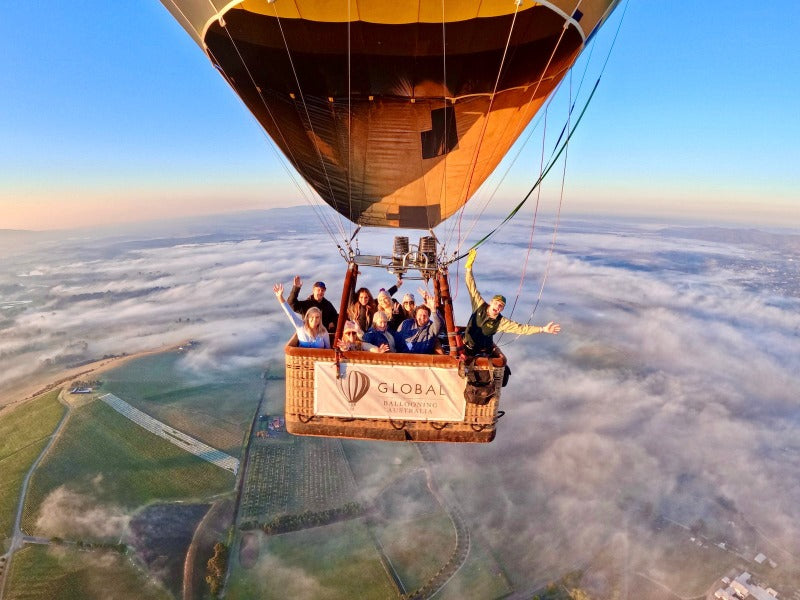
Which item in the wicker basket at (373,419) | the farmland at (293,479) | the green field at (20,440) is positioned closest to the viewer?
the wicker basket at (373,419)

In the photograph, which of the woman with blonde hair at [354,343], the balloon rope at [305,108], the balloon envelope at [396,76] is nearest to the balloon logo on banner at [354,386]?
the woman with blonde hair at [354,343]

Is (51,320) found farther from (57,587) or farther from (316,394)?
(316,394)

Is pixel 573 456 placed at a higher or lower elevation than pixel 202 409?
lower

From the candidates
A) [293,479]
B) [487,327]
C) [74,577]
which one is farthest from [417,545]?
[487,327]

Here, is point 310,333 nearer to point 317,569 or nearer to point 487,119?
point 487,119

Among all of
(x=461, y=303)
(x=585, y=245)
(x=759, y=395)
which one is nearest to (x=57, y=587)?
(x=461, y=303)

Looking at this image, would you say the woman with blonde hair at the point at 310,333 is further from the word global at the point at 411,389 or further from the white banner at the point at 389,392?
the word global at the point at 411,389

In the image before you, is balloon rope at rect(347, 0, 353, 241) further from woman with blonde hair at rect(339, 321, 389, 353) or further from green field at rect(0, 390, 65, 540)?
green field at rect(0, 390, 65, 540)
